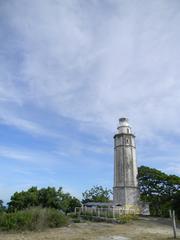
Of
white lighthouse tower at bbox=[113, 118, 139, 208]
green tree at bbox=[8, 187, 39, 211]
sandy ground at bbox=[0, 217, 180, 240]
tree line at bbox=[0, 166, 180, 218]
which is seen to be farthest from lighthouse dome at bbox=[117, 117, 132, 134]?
sandy ground at bbox=[0, 217, 180, 240]

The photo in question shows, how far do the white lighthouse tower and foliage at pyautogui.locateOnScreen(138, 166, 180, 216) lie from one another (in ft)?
3.52

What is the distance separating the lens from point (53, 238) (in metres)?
11.8

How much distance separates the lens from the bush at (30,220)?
15.0 meters

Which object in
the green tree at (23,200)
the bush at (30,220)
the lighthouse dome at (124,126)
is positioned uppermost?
the lighthouse dome at (124,126)

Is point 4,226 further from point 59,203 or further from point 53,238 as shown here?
point 59,203

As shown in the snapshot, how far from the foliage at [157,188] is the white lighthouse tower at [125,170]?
3.52 feet

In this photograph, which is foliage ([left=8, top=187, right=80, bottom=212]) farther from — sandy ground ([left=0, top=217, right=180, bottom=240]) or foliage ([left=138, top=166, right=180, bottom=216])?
foliage ([left=138, top=166, right=180, bottom=216])

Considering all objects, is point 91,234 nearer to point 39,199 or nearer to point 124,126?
point 39,199

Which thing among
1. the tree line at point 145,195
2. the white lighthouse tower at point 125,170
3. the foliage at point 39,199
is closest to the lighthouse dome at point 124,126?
the white lighthouse tower at point 125,170

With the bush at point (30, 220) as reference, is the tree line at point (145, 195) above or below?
above

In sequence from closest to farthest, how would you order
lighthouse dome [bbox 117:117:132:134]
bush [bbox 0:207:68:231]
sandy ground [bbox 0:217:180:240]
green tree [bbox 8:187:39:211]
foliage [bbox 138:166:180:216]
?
sandy ground [bbox 0:217:180:240] → bush [bbox 0:207:68:231] → green tree [bbox 8:187:39:211] → foliage [bbox 138:166:180:216] → lighthouse dome [bbox 117:117:132:134]

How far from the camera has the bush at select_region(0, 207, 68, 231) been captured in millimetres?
14953

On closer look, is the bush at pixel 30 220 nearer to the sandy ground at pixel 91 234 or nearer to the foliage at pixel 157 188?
the sandy ground at pixel 91 234

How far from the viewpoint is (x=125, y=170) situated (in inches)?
1412
